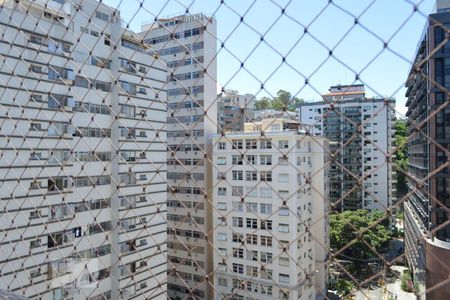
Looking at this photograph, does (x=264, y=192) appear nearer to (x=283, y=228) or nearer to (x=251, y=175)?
(x=251, y=175)

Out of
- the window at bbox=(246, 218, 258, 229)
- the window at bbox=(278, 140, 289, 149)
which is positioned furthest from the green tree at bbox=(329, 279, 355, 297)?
the window at bbox=(278, 140, 289, 149)

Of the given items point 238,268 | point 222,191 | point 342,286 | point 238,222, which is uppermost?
point 222,191

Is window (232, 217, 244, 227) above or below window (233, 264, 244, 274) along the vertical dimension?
above

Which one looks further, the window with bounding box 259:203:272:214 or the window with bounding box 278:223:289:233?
the window with bounding box 259:203:272:214

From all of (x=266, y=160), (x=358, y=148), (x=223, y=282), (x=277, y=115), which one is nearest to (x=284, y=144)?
(x=266, y=160)

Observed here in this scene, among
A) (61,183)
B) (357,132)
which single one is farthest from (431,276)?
(357,132)

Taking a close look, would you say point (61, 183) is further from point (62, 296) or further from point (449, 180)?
point (449, 180)


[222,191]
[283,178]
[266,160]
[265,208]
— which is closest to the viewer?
[283,178]

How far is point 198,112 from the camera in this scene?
6.78m

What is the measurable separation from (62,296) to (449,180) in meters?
4.41

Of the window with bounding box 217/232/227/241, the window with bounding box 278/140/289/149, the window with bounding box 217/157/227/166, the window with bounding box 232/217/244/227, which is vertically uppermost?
the window with bounding box 278/140/289/149

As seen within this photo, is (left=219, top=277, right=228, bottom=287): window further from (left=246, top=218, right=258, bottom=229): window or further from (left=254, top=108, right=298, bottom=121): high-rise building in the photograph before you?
(left=254, top=108, right=298, bottom=121): high-rise building

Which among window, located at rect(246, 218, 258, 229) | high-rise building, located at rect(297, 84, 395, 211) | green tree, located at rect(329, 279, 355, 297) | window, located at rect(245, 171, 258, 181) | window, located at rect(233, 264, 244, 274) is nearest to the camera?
window, located at rect(245, 171, 258, 181)

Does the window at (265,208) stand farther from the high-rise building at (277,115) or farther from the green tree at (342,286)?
the green tree at (342,286)
